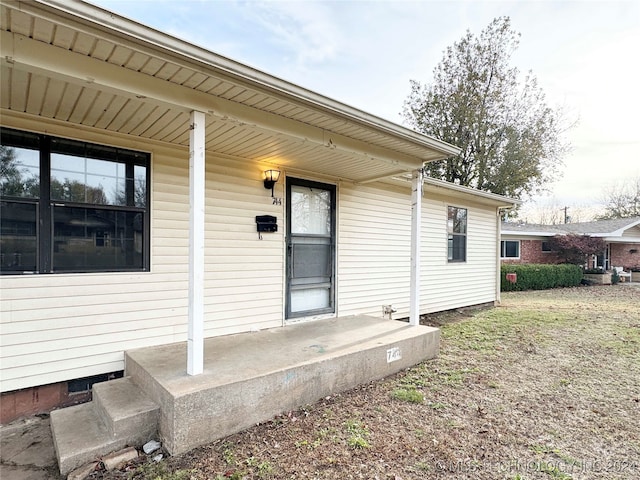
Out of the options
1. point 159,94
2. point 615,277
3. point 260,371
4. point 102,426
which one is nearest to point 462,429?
point 260,371

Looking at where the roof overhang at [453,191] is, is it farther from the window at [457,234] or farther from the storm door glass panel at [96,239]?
the storm door glass panel at [96,239]

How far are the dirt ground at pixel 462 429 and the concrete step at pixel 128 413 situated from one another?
0.79 ft

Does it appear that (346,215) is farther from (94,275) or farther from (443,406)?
(94,275)

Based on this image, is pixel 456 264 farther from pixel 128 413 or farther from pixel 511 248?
pixel 511 248

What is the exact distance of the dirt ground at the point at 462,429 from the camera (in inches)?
90.7

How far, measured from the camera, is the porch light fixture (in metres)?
4.53

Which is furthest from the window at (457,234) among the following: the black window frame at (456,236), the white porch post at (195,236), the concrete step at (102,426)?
the concrete step at (102,426)

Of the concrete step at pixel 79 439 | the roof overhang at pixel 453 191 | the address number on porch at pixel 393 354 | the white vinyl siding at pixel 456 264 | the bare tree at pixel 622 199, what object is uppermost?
the bare tree at pixel 622 199

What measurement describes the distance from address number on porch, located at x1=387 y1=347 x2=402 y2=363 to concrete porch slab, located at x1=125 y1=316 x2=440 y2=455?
0.01m

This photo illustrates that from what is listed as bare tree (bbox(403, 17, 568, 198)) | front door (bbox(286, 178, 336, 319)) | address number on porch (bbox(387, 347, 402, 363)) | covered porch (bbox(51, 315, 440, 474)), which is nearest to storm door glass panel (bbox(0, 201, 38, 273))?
covered porch (bbox(51, 315, 440, 474))

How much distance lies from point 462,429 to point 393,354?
125 cm

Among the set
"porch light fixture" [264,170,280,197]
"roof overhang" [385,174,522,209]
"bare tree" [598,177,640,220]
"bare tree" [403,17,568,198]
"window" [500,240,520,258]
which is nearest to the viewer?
"porch light fixture" [264,170,280,197]

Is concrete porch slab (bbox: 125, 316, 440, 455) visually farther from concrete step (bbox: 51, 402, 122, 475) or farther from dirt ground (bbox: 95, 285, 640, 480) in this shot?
concrete step (bbox: 51, 402, 122, 475)

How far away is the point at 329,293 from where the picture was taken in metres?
5.43
